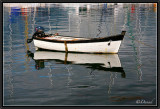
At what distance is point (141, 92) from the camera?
664 inches

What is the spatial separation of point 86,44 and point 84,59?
2.24 meters

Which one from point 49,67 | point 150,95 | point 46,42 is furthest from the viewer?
point 46,42

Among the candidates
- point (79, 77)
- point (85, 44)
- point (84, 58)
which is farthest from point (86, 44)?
point (79, 77)

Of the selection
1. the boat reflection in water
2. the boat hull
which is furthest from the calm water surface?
the boat hull

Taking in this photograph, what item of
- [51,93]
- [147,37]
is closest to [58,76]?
[51,93]

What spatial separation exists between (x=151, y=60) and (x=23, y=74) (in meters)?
11.2

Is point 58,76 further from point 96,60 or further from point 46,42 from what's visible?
point 46,42

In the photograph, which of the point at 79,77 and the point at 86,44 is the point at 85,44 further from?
the point at 79,77

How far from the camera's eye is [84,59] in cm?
2602

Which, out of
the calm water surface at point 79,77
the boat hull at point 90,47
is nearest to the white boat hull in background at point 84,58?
the calm water surface at point 79,77

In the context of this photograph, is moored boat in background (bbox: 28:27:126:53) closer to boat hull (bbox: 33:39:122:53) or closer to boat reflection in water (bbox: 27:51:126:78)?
boat hull (bbox: 33:39:122:53)

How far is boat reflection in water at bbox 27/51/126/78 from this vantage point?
2314cm

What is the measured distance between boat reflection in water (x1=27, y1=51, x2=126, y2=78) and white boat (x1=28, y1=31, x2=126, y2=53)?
1.89ft

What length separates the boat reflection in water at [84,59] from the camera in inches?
911
